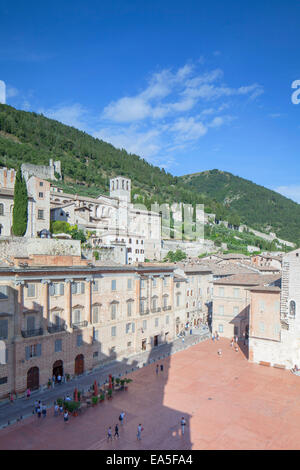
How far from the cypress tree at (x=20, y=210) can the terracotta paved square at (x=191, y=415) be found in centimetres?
2811

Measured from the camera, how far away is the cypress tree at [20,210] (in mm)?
48969

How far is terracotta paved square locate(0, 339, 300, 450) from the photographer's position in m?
20.0

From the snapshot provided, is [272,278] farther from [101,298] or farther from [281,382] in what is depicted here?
[101,298]

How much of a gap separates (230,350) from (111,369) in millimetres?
15086

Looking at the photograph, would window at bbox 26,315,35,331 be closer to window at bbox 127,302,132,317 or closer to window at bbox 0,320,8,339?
window at bbox 0,320,8,339

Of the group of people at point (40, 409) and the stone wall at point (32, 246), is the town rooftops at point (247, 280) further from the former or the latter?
the group of people at point (40, 409)

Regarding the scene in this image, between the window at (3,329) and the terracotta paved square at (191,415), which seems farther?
the window at (3,329)

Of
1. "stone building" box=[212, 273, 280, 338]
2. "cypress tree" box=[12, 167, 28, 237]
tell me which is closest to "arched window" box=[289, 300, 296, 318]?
"stone building" box=[212, 273, 280, 338]

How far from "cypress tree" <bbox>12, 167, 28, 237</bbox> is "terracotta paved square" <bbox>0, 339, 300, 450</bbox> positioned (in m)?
28.1

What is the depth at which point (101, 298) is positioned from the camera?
3350 centimetres

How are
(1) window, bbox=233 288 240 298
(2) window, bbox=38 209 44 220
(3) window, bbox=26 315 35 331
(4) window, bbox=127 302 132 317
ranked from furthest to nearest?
(2) window, bbox=38 209 44 220 → (1) window, bbox=233 288 240 298 → (4) window, bbox=127 302 132 317 → (3) window, bbox=26 315 35 331

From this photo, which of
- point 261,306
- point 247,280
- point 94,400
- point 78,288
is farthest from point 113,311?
point 247,280

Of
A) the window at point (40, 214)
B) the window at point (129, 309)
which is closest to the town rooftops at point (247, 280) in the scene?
the window at point (129, 309)

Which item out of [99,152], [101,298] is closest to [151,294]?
[101,298]
